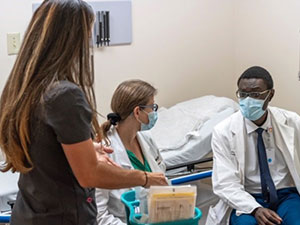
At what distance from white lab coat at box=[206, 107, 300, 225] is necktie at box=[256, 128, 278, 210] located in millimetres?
75

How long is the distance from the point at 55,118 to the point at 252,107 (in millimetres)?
1379

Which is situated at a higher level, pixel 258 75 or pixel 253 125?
pixel 258 75

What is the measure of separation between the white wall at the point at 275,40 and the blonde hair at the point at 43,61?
94.4 inches

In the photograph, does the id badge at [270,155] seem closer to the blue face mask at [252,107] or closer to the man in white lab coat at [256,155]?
the man in white lab coat at [256,155]

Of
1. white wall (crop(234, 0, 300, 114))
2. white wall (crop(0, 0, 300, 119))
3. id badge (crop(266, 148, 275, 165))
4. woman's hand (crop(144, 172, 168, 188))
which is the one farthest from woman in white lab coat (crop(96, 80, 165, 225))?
white wall (crop(234, 0, 300, 114))

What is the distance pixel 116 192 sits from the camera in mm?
2137

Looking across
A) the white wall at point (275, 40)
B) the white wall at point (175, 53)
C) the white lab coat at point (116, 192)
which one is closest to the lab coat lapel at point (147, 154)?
the white lab coat at point (116, 192)

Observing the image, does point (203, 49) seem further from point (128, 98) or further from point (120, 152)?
point (120, 152)

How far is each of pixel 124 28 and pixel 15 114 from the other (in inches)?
84.6

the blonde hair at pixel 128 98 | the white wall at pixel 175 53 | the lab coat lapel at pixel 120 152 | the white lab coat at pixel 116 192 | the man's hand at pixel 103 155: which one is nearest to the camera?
the man's hand at pixel 103 155

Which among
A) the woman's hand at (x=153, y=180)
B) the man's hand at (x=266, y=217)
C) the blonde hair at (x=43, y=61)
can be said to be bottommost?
the man's hand at (x=266, y=217)

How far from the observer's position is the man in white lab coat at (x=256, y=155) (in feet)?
7.84

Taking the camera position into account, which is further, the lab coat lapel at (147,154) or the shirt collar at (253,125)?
the shirt collar at (253,125)

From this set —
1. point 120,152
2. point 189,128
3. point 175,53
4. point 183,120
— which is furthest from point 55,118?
point 175,53
